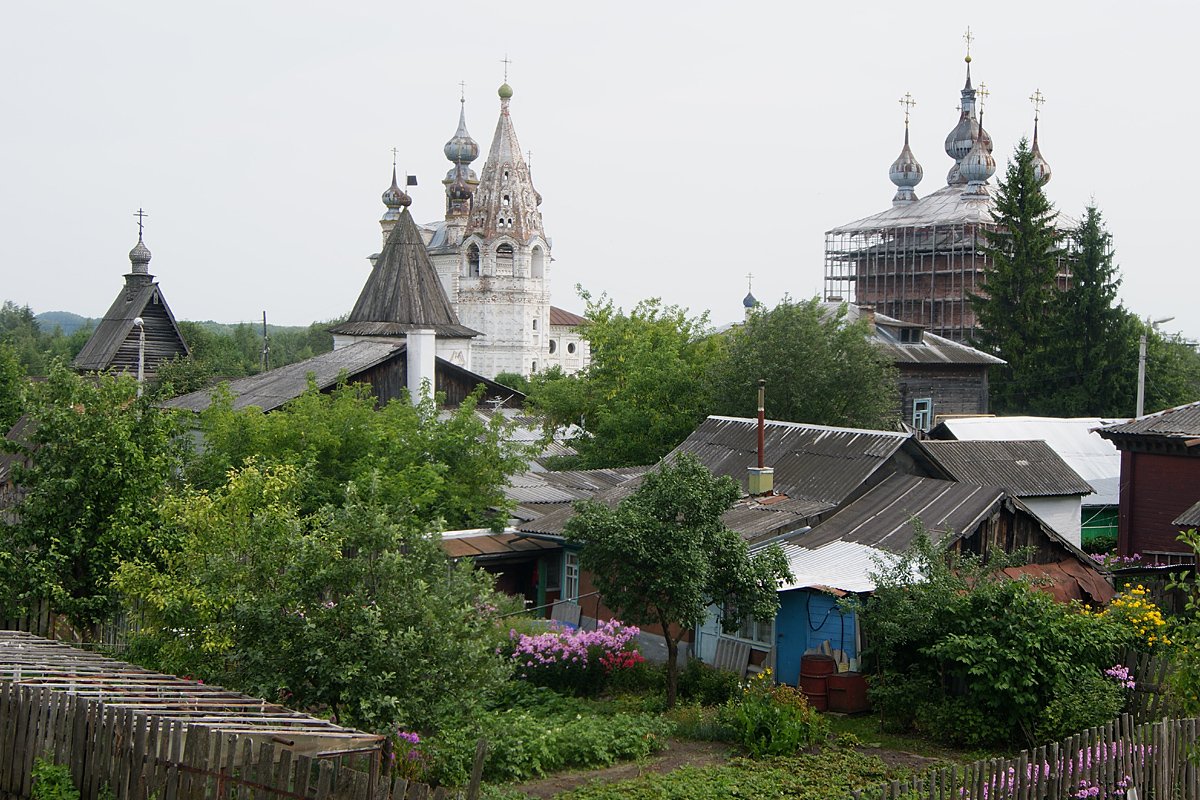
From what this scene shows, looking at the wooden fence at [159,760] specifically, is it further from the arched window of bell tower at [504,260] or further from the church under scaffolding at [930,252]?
the arched window of bell tower at [504,260]

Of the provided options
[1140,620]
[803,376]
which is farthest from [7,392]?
[1140,620]

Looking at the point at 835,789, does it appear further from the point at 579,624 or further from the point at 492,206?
the point at 492,206

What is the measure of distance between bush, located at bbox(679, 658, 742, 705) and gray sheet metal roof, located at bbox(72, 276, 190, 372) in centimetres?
4051

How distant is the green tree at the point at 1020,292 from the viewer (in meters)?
53.2

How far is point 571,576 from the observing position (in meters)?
21.8

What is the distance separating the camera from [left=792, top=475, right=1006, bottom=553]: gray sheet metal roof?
18906mm

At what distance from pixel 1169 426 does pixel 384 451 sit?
1576 cm

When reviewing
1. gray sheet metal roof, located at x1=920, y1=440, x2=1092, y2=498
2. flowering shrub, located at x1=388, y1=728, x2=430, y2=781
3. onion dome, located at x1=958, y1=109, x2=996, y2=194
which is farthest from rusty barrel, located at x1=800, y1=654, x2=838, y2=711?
onion dome, located at x1=958, y1=109, x2=996, y2=194

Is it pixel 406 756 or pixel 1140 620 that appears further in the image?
pixel 1140 620

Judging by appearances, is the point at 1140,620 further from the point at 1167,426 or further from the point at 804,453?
the point at 1167,426

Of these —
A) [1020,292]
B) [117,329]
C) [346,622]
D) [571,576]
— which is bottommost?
[571,576]

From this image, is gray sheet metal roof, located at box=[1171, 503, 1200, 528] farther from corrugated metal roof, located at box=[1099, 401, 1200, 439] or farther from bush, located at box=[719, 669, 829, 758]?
bush, located at box=[719, 669, 829, 758]

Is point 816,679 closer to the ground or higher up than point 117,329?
closer to the ground

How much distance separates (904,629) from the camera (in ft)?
52.1
